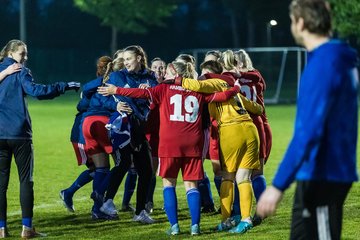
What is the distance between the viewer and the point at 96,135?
11508 millimetres

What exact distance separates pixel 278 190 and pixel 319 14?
911 millimetres

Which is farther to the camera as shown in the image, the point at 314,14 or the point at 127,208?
the point at 127,208

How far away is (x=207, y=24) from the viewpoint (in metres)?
70.4

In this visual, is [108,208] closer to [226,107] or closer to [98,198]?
[98,198]

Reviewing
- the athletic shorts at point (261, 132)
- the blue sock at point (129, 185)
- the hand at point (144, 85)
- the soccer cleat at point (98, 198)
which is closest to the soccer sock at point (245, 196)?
the athletic shorts at point (261, 132)

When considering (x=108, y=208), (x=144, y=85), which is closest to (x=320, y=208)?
(x=144, y=85)

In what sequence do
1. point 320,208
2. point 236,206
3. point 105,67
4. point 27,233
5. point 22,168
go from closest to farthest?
point 320,208
point 22,168
point 27,233
point 236,206
point 105,67

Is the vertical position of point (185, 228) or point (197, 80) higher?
point (197, 80)

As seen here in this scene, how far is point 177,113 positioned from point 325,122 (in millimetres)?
4867

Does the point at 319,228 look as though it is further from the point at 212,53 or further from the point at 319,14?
the point at 212,53

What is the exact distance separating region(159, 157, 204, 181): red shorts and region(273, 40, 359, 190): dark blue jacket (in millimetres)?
4753

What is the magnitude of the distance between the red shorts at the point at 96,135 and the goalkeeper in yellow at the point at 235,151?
1.78 m

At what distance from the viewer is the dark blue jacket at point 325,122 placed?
16.3ft

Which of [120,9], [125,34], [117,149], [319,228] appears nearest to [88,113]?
[117,149]
